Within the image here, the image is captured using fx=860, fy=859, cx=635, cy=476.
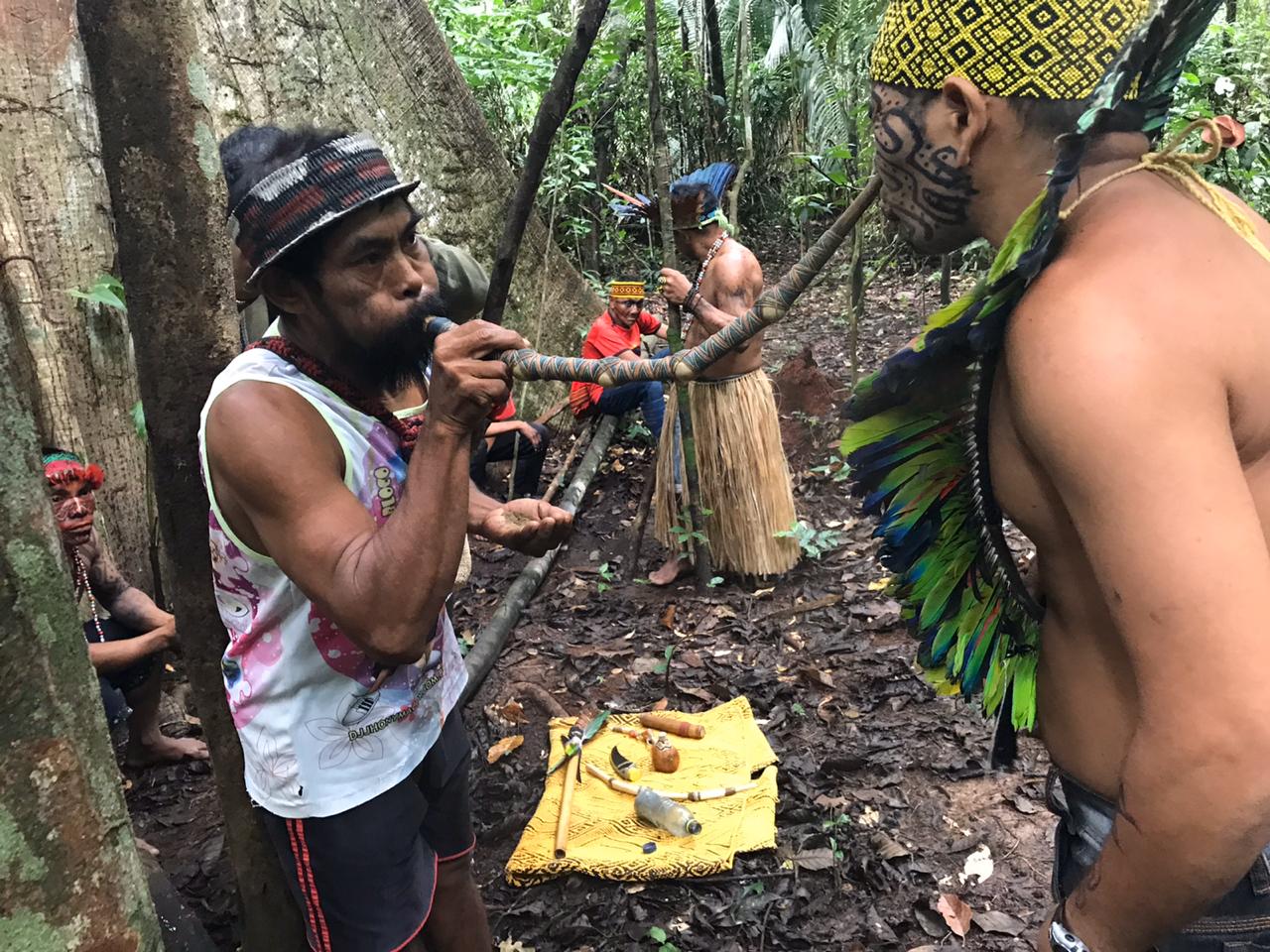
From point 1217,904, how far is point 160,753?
3.82 meters

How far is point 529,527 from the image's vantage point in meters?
2.18

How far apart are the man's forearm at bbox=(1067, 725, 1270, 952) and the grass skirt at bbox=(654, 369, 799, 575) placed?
3.95 meters

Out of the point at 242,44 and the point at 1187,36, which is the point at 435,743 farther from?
the point at 242,44

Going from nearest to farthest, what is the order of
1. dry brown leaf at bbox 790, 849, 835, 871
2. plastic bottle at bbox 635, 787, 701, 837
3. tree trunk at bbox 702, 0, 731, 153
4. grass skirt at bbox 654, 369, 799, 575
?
dry brown leaf at bbox 790, 849, 835, 871 < plastic bottle at bbox 635, 787, 701, 837 < grass skirt at bbox 654, 369, 799, 575 < tree trunk at bbox 702, 0, 731, 153

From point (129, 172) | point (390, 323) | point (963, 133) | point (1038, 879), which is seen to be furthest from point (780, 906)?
point (129, 172)

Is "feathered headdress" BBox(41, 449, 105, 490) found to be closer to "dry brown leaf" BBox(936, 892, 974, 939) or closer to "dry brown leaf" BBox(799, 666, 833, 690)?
"dry brown leaf" BBox(799, 666, 833, 690)

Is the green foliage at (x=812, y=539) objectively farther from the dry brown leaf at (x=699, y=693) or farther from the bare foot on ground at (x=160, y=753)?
the bare foot on ground at (x=160, y=753)

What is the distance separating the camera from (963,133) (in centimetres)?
128

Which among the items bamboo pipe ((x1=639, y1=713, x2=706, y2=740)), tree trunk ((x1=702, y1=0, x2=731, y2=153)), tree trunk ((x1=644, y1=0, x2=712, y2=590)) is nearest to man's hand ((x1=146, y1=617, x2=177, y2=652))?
bamboo pipe ((x1=639, y1=713, x2=706, y2=740))

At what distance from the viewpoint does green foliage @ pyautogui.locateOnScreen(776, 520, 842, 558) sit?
5.06 meters

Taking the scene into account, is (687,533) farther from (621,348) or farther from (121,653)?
(121,653)

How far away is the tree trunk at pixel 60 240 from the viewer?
136 inches

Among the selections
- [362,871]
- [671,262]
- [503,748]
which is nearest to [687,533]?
[671,262]

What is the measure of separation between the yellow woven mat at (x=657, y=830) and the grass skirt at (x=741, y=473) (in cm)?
145
